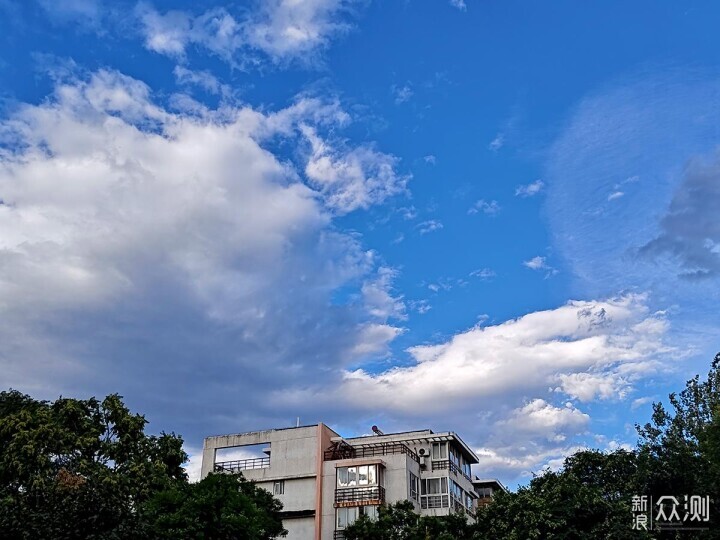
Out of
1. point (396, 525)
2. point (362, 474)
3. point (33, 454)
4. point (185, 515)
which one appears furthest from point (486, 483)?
point (185, 515)

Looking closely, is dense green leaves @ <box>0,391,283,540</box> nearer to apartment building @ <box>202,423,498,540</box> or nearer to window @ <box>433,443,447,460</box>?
apartment building @ <box>202,423,498,540</box>

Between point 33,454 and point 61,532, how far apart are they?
17.5m

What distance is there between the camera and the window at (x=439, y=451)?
54.4 metres

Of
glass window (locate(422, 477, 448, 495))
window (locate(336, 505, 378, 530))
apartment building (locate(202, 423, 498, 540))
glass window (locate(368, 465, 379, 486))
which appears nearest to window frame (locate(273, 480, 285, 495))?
apartment building (locate(202, 423, 498, 540))

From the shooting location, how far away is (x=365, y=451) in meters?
55.3

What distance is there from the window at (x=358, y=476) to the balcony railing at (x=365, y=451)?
146 cm

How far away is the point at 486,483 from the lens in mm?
72375

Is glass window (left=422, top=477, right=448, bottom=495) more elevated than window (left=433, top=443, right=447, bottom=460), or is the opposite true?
window (left=433, top=443, right=447, bottom=460)

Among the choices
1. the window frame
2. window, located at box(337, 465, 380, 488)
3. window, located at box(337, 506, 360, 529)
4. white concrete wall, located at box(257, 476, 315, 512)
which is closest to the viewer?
window, located at box(337, 506, 360, 529)

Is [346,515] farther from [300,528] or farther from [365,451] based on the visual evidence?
[365,451]

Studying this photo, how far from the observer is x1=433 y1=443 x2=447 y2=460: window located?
54.4 m

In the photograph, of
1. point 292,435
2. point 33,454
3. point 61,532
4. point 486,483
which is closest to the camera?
point 61,532

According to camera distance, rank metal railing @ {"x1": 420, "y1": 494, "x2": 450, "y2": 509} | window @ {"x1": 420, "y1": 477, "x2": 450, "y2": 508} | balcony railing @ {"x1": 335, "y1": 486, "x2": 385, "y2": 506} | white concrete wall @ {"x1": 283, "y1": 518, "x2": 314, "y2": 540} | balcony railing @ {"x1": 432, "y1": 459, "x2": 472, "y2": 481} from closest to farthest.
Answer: balcony railing @ {"x1": 335, "y1": 486, "x2": 385, "y2": 506}, white concrete wall @ {"x1": 283, "y1": 518, "x2": 314, "y2": 540}, metal railing @ {"x1": 420, "y1": 494, "x2": 450, "y2": 509}, window @ {"x1": 420, "y1": 477, "x2": 450, "y2": 508}, balcony railing @ {"x1": 432, "y1": 459, "x2": 472, "y2": 481}

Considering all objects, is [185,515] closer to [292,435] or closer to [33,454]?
[33,454]
